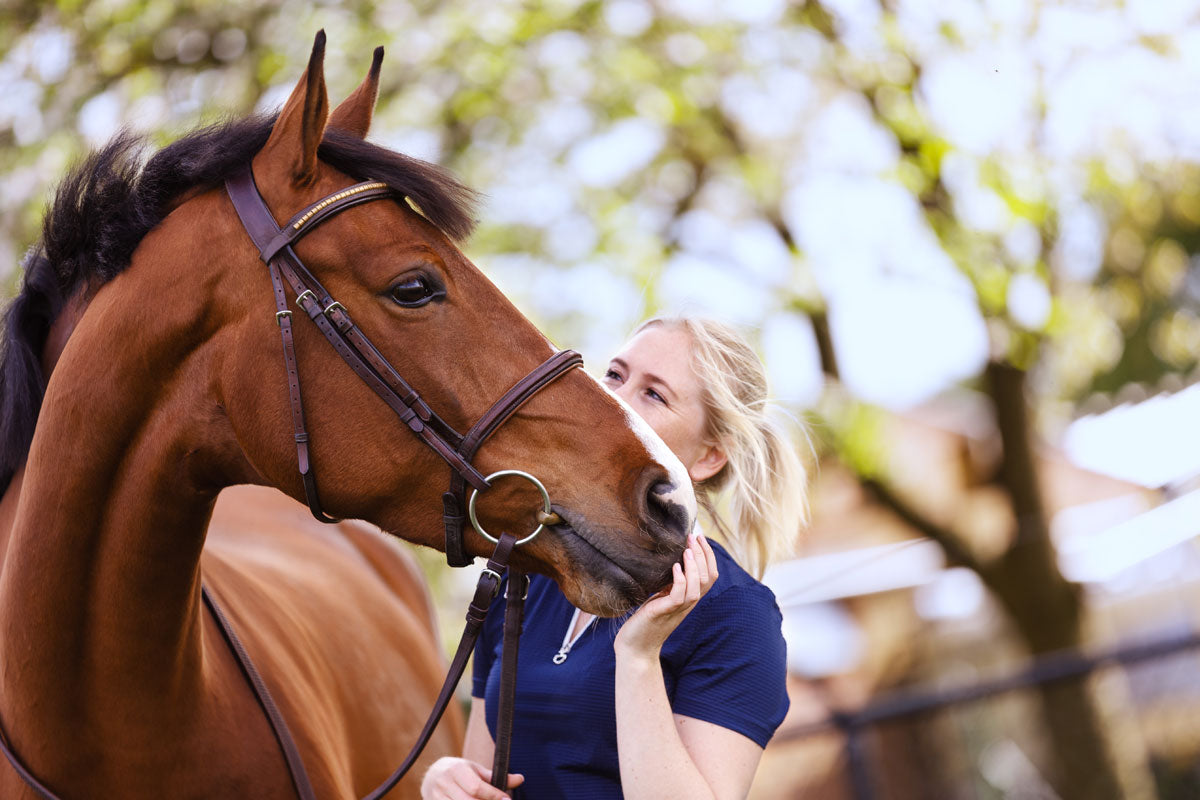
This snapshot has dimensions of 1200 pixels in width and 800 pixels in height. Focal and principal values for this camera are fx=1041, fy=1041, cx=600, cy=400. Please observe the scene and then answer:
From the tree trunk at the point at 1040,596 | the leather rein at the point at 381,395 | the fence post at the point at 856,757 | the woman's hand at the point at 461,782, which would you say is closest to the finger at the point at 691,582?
the leather rein at the point at 381,395

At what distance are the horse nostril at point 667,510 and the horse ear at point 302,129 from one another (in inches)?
34.9

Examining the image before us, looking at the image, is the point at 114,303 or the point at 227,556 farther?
the point at 227,556

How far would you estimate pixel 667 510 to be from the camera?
5.98 ft

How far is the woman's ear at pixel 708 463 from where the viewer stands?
8.04ft

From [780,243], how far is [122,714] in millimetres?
7050

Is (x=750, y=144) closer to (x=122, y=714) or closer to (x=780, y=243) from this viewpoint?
(x=780, y=243)

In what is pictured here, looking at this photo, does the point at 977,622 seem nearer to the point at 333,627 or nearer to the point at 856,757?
the point at 856,757

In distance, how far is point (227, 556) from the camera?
3.12 metres

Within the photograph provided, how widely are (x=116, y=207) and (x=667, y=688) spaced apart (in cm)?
145

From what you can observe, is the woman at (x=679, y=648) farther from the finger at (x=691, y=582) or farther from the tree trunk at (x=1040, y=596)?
the tree trunk at (x=1040, y=596)

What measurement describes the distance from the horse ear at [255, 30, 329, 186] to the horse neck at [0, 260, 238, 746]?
0.32m

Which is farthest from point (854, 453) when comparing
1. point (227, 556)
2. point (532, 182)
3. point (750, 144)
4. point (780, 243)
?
point (227, 556)

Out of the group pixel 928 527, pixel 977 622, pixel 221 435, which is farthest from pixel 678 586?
pixel 977 622

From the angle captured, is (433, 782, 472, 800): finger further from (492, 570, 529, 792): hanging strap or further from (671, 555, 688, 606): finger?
(671, 555, 688, 606): finger
